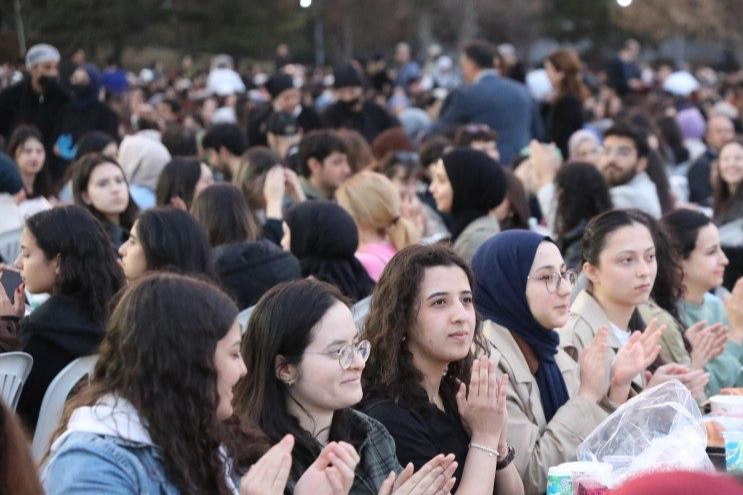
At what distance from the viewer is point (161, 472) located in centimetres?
346

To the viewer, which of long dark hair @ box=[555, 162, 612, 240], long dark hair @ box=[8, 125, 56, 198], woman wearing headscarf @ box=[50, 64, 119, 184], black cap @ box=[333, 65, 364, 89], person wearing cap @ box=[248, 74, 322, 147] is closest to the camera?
long dark hair @ box=[555, 162, 612, 240]

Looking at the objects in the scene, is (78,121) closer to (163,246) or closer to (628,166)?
(628,166)

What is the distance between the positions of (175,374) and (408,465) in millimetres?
873

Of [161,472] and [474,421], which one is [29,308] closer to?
[474,421]

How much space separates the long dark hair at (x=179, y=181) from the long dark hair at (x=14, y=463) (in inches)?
226

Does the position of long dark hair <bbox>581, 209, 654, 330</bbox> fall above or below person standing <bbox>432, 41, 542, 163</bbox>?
below

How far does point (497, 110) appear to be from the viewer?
506 inches

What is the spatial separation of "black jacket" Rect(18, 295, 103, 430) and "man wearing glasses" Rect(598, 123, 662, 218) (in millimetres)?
5431

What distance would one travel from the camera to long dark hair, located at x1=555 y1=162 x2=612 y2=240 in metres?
8.46

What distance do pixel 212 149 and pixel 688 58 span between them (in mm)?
49373

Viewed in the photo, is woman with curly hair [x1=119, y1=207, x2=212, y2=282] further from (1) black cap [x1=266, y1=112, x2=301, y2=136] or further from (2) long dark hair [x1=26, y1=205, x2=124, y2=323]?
(1) black cap [x1=266, y1=112, x2=301, y2=136]

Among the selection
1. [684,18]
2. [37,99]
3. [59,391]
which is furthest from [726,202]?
[684,18]

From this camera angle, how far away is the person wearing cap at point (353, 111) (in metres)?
14.0

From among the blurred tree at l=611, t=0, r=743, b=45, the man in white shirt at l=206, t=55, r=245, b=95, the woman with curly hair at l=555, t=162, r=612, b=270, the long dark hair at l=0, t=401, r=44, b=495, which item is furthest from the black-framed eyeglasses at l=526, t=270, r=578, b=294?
the blurred tree at l=611, t=0, r=743, b=45
